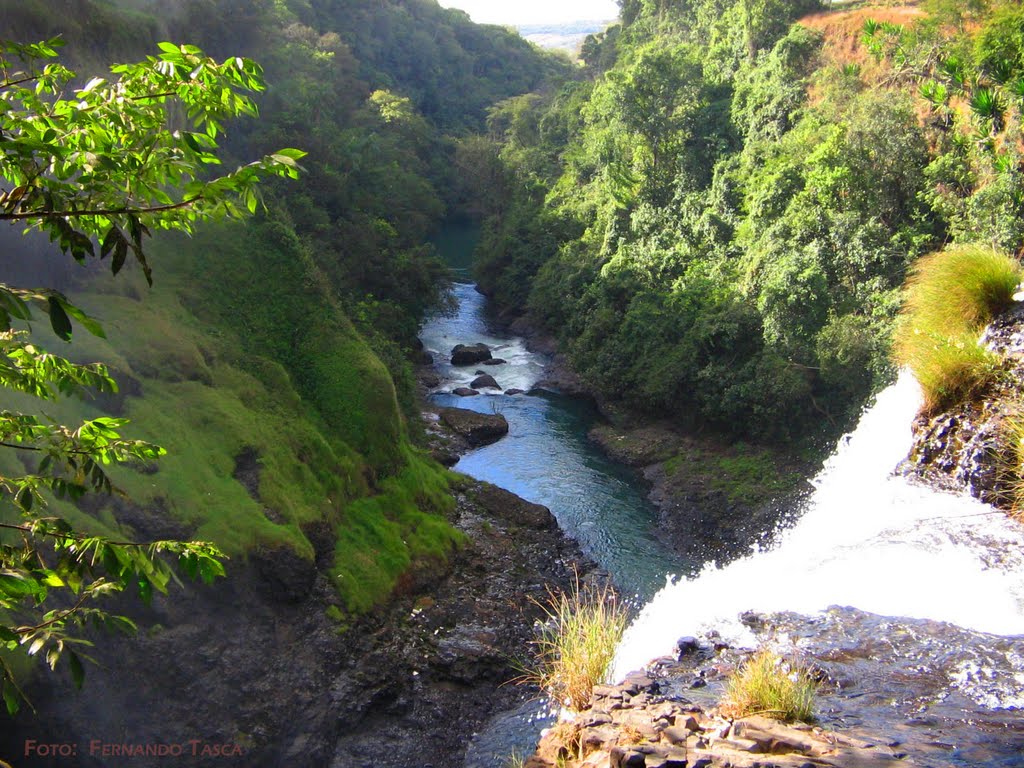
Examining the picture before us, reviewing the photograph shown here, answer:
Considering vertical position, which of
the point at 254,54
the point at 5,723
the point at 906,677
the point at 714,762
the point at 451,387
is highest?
the point at 254,54

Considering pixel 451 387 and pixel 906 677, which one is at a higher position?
pixel 906 677

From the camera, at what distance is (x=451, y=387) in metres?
30.6

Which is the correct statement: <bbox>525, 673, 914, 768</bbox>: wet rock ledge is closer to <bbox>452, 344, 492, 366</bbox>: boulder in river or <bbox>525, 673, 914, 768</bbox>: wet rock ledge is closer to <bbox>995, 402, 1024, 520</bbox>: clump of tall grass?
<bbox>995, 402, 1024, 520</bbox>: clump of tall grass

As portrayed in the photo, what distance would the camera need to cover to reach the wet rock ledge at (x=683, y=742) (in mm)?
6254

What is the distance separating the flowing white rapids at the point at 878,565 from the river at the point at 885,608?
0.02m

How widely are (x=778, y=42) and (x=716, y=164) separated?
5.47m

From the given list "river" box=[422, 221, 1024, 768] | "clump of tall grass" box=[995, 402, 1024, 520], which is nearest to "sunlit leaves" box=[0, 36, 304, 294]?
"river" box=[422, 221, 1024, 768]

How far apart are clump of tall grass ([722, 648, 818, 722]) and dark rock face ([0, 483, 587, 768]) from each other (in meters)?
6.09

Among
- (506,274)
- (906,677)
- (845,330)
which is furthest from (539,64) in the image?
(906,677)

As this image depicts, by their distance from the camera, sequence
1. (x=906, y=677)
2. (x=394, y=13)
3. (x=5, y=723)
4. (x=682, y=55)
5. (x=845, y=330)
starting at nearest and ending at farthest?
(x=906, y=677) → (x=5, y=723) → (x=845, y=330) → (x=682, y=55) → (x=394, y=13)

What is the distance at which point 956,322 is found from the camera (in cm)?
1059

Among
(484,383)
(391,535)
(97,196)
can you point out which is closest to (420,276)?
(484,383)

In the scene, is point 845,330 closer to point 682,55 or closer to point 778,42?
point 778,42

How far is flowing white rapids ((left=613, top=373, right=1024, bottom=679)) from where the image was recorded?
9.44 m
